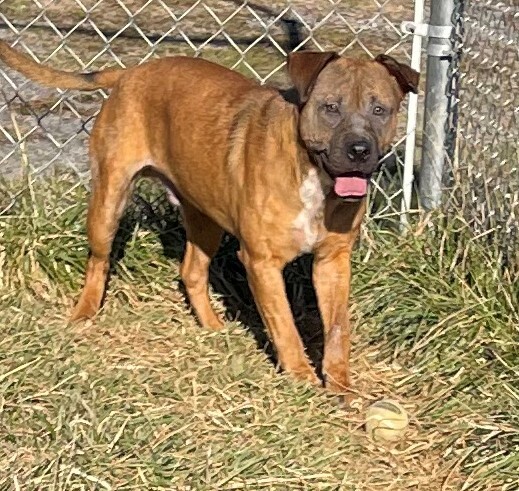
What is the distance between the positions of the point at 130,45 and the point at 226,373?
3.85m

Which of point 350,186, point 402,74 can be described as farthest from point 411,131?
point 350,186

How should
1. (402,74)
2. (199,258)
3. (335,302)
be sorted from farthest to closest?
(199,258) < (335,302) < (402,74)

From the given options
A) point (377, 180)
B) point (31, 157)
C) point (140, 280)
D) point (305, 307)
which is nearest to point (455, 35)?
point (377, 180)

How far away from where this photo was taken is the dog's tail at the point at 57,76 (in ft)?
16.0

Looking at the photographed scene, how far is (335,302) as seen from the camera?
4.51 m

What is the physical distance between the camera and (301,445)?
3893mm

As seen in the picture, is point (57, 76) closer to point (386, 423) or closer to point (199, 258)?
point (199, 258)

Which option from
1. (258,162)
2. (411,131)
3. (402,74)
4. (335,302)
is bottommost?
(335,302)

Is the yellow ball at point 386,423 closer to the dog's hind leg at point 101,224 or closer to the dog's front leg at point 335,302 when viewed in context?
the dog's front leg at point 335,302

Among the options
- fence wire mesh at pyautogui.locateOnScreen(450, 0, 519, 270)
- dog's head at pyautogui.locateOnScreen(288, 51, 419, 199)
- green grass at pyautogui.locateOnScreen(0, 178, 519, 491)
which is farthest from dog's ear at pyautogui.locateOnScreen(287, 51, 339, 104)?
green grass at pyautogui.locateOnScreen(0, 178, 519, 491)

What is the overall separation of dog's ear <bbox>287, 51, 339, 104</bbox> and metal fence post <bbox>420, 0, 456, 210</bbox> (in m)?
0.89

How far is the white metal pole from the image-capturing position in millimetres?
5020

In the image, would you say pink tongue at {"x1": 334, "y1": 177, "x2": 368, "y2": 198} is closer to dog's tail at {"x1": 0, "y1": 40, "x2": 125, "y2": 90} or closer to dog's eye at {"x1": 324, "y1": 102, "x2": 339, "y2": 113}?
dog's eye at {"x1": 324, "y1": 102, "x2": 339, "y2": 113}

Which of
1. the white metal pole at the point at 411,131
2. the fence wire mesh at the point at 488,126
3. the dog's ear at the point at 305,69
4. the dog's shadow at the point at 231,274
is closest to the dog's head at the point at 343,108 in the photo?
the dog's ear at the point at 305,69
